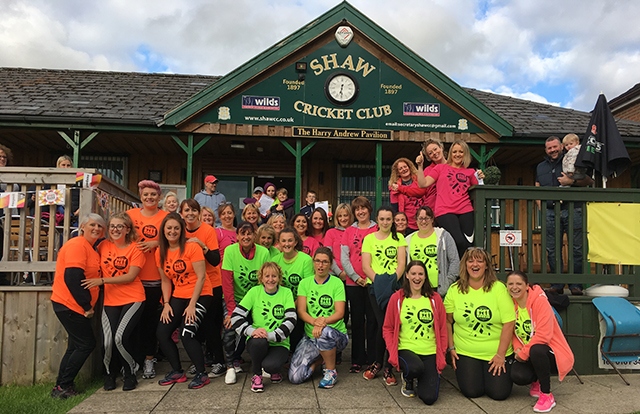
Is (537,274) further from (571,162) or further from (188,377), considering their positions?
(188,377)

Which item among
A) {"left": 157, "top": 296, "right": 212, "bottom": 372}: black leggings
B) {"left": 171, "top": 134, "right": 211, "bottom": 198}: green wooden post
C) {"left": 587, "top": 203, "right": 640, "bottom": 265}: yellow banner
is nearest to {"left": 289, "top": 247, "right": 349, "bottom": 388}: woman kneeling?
{"left": 157, "top": 296, "right": 212, "bottom": 372}: black leggings

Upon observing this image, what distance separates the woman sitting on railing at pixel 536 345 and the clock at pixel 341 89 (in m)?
5.98

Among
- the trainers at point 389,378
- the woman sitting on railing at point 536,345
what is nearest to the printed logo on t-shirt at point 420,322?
the trainers at point 389,378

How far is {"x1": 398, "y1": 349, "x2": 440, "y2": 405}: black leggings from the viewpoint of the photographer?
13.1 ft

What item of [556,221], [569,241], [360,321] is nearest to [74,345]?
[360,321]

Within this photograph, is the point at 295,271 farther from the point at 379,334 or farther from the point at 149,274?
the point at 149,274

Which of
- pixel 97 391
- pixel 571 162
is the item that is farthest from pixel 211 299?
pixel 571 162

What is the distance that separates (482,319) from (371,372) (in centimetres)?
122

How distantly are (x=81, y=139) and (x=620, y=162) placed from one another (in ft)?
30.6

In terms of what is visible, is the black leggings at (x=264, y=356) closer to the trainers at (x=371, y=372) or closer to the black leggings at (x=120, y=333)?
the trainers at (x=371, y=372)

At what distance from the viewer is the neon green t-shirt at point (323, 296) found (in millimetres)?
4578

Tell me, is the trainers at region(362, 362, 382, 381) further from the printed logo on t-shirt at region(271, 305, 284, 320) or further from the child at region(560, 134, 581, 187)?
the child at region(560, 134, 581, 187)

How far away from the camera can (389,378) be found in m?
4.47

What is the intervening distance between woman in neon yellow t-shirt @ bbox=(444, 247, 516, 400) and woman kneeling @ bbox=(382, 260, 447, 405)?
0.64 ft
